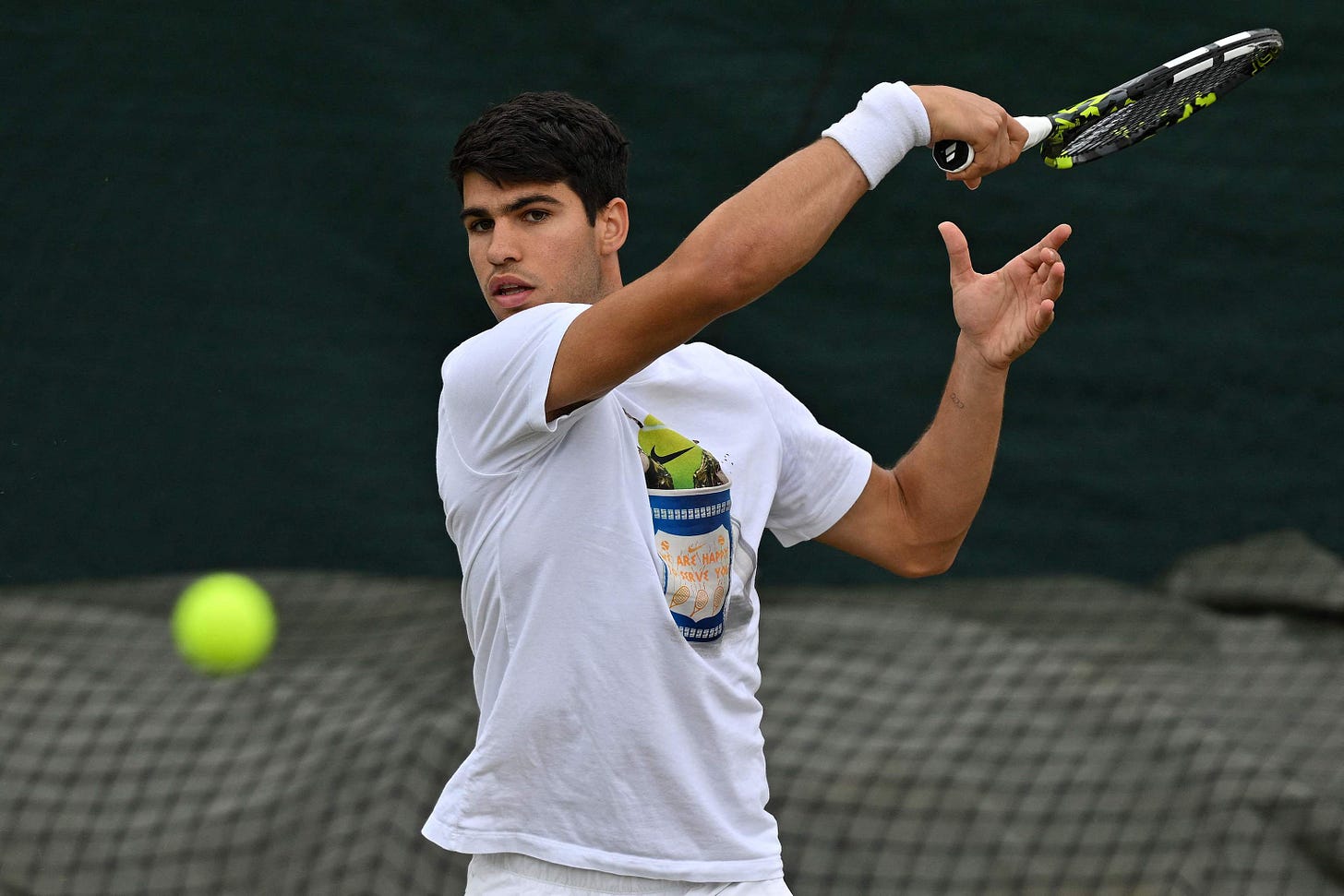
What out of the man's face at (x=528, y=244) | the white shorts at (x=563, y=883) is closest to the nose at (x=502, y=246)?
the man's face at (x=528, y=244)

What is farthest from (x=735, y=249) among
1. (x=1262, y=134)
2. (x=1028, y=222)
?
(x=1262, y=134)

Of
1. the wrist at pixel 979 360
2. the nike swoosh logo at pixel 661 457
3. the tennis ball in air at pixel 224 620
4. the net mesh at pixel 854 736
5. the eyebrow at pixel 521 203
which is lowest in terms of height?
the net mesh at pixel 854 736

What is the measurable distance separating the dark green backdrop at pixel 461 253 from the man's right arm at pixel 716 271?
2.07 meters

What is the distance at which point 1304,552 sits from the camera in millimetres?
4133

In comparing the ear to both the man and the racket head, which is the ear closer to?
the man

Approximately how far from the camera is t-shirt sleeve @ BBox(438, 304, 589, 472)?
5.84ft

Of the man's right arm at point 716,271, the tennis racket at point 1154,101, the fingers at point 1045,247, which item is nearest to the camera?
the man's right arm at point 716,271

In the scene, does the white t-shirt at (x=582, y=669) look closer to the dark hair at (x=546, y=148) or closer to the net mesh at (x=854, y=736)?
the dark hair at (x=546, y=148)

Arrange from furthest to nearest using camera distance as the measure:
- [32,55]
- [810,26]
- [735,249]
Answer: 1. [810,26]
2. [32,55]
3. [735,249]

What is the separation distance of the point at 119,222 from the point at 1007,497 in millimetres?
2306

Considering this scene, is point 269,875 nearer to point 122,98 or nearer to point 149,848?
point 149,848

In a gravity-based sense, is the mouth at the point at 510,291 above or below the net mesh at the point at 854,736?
above

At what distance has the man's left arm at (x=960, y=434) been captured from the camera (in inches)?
84.4

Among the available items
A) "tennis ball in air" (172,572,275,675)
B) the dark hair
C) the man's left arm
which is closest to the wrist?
the man's left arm
